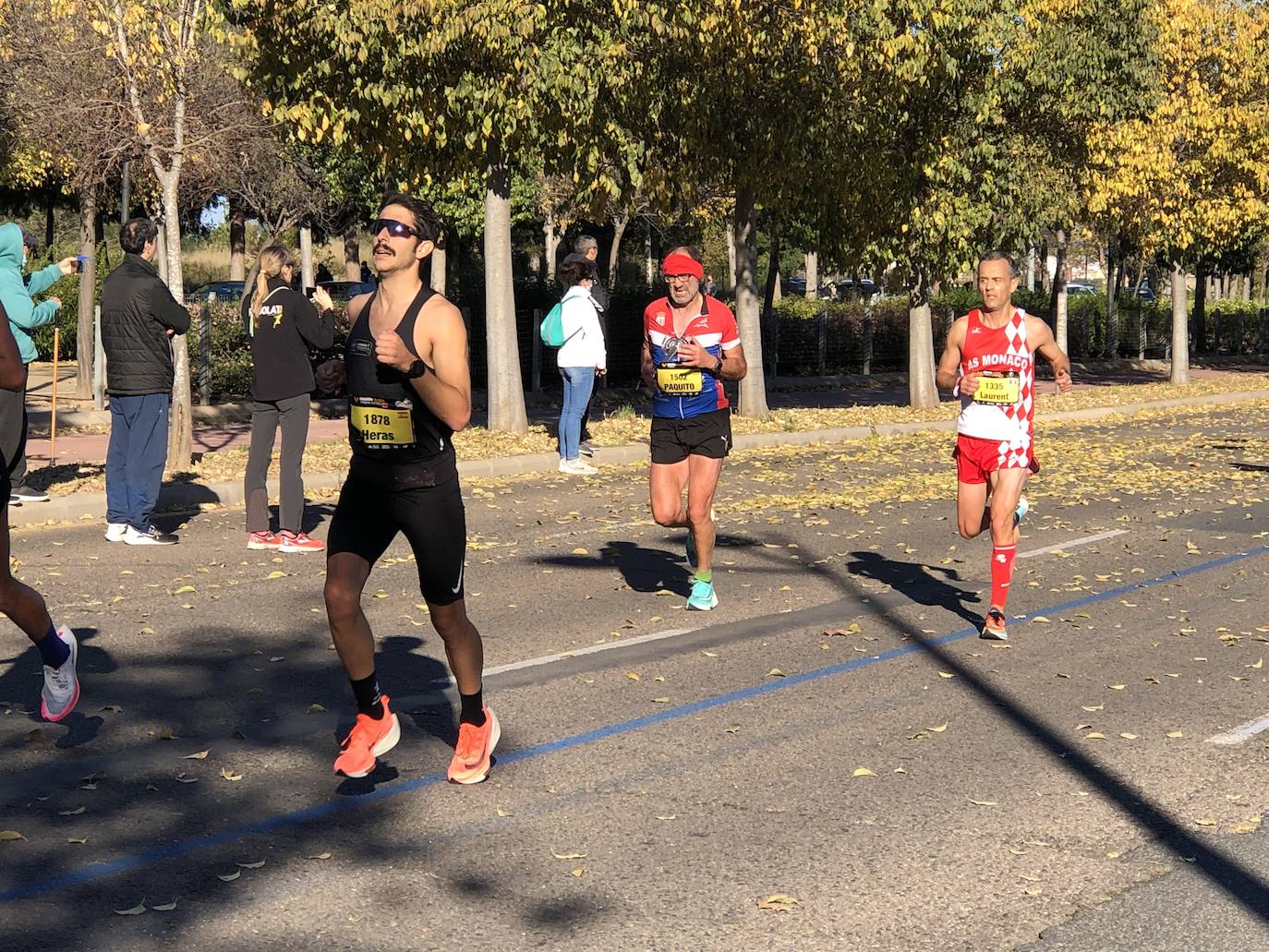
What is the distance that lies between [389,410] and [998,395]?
4.34m

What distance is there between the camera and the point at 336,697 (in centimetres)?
720

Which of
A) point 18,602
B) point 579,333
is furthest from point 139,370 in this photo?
point 579,333

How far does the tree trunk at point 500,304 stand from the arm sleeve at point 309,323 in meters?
7.43

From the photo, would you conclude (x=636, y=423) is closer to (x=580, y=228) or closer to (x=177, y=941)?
(x=177, y=941)

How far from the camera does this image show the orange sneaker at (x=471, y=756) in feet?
19.3

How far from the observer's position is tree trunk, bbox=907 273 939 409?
83.1 ft

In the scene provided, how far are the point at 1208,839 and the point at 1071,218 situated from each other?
29.0m

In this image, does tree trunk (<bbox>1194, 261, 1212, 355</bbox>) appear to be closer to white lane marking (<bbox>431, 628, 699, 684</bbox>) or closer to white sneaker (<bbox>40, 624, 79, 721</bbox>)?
white lane marking (<bbox>431, 628, 699, 684</bbox>)

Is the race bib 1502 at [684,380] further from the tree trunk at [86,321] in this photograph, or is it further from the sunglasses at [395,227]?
the tree trunk at [86,321]

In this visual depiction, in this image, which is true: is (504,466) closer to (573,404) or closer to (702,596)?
(573,404)

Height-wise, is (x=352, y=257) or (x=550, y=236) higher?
(x=550, y=236)

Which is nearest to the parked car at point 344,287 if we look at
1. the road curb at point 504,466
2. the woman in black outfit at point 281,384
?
the road curb at point 504,466

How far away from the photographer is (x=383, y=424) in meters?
5.54

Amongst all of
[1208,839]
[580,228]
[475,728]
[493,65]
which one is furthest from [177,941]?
[580,228]
